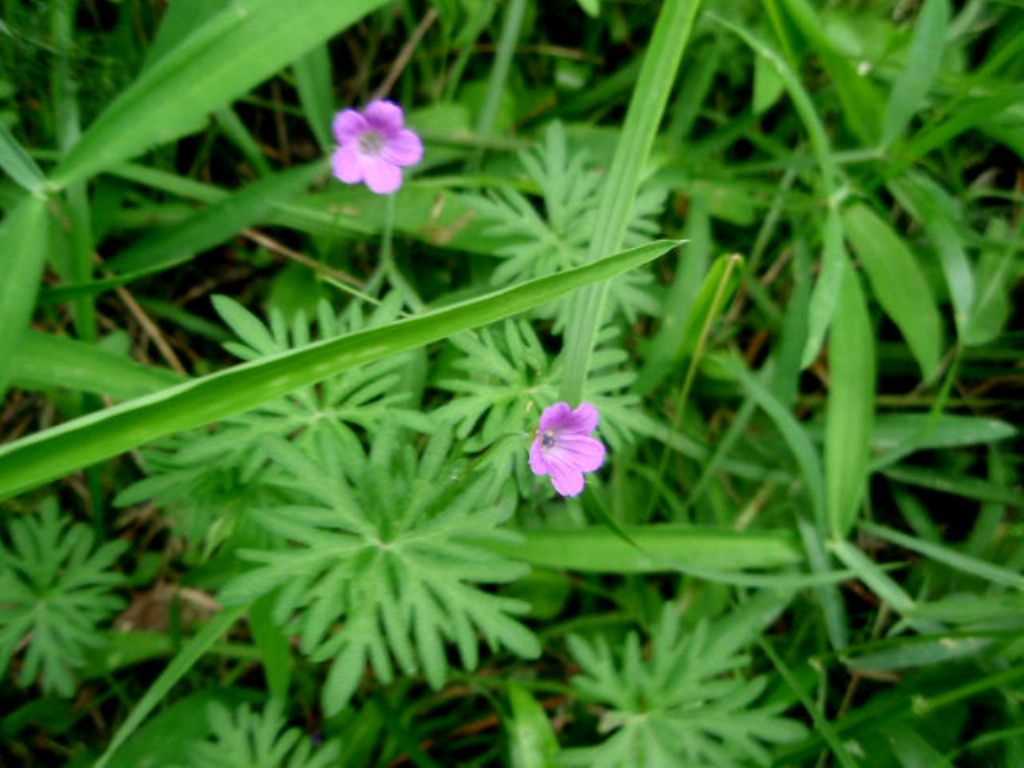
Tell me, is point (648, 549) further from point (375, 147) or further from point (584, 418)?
point (375, 147)

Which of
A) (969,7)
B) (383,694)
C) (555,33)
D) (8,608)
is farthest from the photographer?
(555,33)

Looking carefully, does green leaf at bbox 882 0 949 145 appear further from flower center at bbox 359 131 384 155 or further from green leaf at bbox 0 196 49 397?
green leaf at bbox 0 196 49 397

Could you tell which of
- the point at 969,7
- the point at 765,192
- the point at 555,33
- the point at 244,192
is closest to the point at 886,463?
the point at 765,192

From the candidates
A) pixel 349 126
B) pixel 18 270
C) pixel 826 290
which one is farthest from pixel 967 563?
pixel 18 270

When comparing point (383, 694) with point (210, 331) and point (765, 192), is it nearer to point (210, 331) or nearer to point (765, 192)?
point (210, 331)

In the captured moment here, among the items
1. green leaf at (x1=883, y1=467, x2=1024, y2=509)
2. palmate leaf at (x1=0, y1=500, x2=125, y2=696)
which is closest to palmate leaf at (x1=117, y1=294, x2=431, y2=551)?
palmate leaf at (x1=0, y1=500, x2=125, y2=696)
